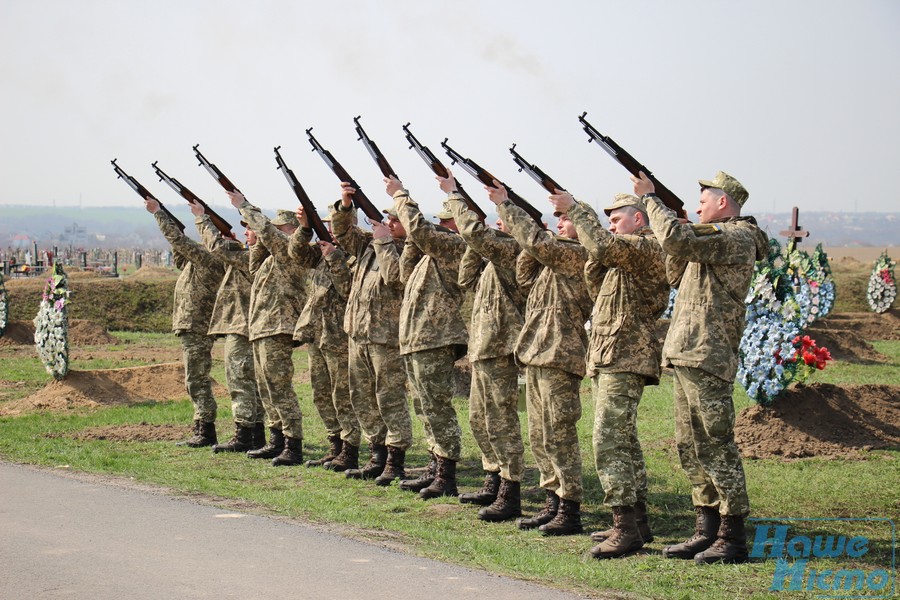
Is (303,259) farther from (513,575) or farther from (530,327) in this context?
(513,575)

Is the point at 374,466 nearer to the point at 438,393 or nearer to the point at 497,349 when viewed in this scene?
the point at 438,393

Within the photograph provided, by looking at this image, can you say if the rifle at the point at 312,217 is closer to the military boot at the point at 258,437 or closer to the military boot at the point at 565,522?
the military boot at the point at 258,437

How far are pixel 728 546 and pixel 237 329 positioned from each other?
5.73 m

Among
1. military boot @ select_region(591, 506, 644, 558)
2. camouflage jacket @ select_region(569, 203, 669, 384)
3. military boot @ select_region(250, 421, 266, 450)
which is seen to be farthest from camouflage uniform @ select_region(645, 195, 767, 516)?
military boot @ select_region(250, 421, 266, 450)

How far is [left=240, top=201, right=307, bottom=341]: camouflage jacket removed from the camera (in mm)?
10164

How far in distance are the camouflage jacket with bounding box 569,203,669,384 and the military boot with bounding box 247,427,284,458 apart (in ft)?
14.3

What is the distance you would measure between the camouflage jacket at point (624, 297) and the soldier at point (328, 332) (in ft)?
10.9

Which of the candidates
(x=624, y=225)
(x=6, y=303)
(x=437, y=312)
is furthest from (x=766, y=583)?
(x=6, y=303)

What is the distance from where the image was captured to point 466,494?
8328mm

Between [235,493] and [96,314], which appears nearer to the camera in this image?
[235,493]

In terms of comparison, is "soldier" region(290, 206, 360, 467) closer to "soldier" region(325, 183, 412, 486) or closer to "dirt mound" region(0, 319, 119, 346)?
"soldier" region(325, 183, 412, 486)

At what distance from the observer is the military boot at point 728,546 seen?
6352 millimetres

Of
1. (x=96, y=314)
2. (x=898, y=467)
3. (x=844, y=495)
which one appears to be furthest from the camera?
(x=96, y=314)

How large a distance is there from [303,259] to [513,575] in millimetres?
4704
